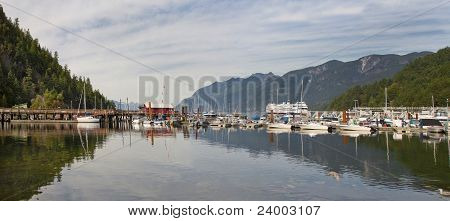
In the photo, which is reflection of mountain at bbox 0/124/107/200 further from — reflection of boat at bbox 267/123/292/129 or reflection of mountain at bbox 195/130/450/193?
reflection of boat at bbox 267/123/292/129

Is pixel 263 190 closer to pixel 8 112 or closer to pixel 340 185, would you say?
pixel 340 185

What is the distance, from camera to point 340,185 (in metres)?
32.0

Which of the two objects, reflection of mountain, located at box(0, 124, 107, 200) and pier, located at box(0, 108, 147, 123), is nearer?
reflection of mountain, located at box(0, 124, 107, 200)

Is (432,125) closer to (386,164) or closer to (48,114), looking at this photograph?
(386,164)

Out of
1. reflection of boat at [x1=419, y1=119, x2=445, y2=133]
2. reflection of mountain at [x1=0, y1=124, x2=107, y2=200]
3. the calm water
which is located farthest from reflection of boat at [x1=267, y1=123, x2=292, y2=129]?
reflection of mountain at [x1=0, y1=124, x2=107, y2=200]

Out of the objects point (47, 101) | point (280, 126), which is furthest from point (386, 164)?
point (47, 101)

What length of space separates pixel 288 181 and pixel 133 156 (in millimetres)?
22501

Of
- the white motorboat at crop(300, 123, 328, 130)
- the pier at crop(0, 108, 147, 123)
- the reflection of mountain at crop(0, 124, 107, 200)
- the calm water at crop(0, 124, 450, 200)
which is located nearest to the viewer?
the calm water at crop(0, 124, 450, 200)

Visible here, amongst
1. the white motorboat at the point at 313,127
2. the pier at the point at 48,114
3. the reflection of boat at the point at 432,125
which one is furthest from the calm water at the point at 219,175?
the pier at the point at 48,114

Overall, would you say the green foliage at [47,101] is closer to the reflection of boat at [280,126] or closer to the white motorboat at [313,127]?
the reflection of boat at [280,126]

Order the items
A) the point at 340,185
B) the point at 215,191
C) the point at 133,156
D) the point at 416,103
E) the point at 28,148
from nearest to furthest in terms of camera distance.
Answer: the point at 215,191 < the point at 340,185 < the point at 133,156 < the point at 28,148 < the point at 416,103

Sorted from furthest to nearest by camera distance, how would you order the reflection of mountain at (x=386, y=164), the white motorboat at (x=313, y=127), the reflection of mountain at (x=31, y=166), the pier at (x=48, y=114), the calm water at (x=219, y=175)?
1. the pier at (x=48, y=114)
2. the white motorboat at (x=313, y=127)
3. the reflection of mountain at (x=386, y=164)
4. the reflection of mountain at (x=31, y=166)
5. the calm water at (x=219, y=175)
